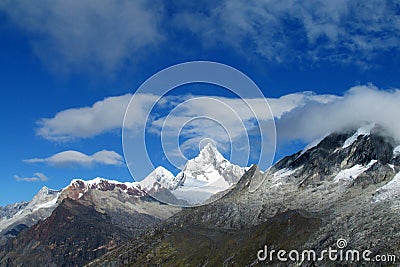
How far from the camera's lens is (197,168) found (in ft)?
391
